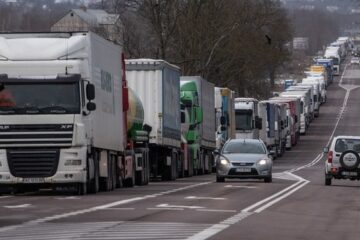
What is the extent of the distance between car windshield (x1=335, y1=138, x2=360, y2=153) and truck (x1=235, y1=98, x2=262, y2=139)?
2277cm

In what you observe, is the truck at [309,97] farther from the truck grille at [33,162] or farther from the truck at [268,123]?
the truck grille at [33,162]

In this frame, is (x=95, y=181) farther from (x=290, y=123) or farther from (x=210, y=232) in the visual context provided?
(x=290, y=123)

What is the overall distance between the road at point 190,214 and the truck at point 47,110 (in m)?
0.65

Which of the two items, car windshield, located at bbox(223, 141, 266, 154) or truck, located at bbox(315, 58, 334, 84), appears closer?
car windshield, located at bbox(223, 141, 266, 154)

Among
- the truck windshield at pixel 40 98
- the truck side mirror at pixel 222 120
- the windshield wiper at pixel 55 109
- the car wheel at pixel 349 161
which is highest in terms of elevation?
the truck windshield at pixel 40 98

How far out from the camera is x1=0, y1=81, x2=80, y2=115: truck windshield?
2738 centimetres

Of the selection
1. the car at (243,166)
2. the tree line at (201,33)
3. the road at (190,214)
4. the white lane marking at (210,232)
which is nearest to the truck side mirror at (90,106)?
the road at (190,214)

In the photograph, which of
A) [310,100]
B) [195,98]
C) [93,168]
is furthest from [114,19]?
[93,168]

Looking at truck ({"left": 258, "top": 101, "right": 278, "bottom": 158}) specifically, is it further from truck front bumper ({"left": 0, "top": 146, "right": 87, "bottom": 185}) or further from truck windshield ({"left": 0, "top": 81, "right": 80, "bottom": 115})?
truck windshield ({"left": 0, "top": 81, "right": 80, "bottom": 115})

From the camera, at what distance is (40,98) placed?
27.5 m

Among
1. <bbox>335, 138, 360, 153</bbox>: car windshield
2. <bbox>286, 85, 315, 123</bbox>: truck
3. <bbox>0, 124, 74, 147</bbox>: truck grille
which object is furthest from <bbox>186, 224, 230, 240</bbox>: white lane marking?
<bbox>286, 85, 315, 123</bbox>: truck

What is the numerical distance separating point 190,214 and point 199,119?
26.4 m

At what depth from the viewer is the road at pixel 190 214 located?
17.3m

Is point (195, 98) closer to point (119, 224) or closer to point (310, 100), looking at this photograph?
point (119, 224)
